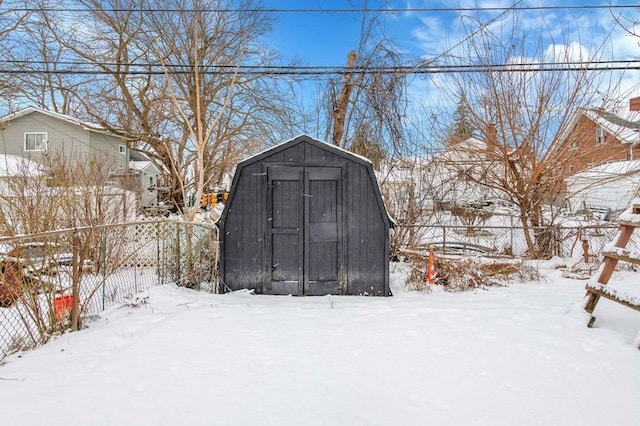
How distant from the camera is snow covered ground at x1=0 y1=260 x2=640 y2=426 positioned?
2357 mm

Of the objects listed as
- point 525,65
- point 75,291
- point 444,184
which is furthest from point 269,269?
point 525,65

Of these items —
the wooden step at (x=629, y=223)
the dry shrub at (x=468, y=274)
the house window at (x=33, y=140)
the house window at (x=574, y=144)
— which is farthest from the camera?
the house window at (x=33, y=140)

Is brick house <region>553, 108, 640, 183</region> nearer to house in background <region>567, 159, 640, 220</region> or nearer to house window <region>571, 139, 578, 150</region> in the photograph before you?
house window <region>571, 139, 578, 150</region>

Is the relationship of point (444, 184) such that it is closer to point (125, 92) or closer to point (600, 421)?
point (600, 421)

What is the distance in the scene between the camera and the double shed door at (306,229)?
6363 millimetres

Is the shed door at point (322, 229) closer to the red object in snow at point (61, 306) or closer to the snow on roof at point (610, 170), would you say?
the red object in snow at point (61, 306)

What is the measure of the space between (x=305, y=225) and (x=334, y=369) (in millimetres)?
3501

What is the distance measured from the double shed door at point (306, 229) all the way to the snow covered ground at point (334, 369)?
1.58m

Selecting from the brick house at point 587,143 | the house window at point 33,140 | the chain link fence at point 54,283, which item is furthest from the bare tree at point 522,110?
the house window at point 33,140

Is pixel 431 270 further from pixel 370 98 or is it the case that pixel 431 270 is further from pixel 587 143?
pixel 587 143

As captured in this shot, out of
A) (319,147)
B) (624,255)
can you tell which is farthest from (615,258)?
(319,147)

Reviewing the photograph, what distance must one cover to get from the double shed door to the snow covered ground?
1.58 metres

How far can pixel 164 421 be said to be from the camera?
88.9 inches

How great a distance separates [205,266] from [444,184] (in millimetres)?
6655
